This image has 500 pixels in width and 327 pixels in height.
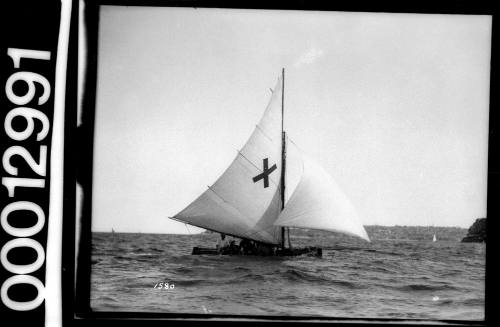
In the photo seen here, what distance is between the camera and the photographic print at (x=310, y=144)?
11.4 feet

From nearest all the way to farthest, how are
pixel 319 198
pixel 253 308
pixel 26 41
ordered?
pixel 26 41 < pixel 253 308 < pixel 319 198

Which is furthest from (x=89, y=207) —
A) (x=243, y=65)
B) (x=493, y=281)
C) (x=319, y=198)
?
(x=493, y=281)

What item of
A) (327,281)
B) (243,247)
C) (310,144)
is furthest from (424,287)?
(243,247)

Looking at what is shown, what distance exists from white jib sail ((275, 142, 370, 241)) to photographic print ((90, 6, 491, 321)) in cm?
3

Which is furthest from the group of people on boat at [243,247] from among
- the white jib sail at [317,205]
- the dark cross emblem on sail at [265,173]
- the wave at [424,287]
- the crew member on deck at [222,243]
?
the wave at [424,287]

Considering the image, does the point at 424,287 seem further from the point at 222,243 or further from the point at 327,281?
the point at 222,243

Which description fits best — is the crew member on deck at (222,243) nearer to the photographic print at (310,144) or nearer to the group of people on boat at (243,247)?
the group of people on boat at (243,247)

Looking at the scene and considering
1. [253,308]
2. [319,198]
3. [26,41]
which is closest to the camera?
[26,41]

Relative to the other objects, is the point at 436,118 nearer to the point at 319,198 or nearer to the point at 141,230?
the point at 319,198

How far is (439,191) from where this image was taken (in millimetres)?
3525

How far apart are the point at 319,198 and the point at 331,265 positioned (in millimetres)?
536

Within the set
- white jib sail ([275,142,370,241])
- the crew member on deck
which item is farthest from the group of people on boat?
white jib sail ([275,142,370,241])

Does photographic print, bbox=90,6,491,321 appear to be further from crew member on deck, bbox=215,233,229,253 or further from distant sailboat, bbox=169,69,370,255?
crew member on deck, bbox=215,233,229,253

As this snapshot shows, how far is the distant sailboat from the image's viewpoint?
12.1 feet
